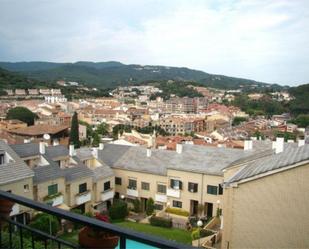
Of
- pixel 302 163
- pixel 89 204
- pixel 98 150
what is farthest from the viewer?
pixel 98 150

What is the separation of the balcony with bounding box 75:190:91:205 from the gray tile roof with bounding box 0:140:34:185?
16.6 ft

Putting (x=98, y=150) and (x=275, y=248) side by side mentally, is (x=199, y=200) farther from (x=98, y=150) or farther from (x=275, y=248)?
(x=275, y=248)

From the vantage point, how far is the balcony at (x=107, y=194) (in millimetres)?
29894

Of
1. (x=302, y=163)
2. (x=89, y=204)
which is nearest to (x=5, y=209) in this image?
(x=302, y=163)

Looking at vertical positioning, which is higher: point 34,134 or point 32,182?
point 32,182

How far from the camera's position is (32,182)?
76.7 ft

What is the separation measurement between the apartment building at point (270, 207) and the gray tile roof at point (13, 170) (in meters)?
13.2

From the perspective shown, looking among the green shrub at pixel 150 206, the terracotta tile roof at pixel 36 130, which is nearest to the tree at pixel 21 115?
the terracotta tile roof at pixel 36 130

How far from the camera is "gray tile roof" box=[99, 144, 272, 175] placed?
96.1ft

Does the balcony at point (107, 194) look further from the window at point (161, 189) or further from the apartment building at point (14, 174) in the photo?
the apartment building at point (14, 174)

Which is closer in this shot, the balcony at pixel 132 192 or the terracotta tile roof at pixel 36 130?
the balcony at pixel 132 192

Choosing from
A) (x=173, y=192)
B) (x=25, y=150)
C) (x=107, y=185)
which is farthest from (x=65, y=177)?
(x=173, y=192)

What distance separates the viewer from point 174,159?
102ft

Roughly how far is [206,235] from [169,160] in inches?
391
